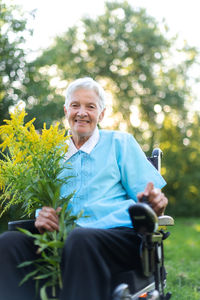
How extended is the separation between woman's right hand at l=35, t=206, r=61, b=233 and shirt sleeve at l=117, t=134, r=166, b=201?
0.58 meters

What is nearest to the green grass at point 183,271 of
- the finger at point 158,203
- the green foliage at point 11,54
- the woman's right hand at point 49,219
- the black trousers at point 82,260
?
the black trousers at point 82,260

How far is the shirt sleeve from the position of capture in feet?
8.68

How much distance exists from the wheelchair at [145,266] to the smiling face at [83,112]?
0.84 meters

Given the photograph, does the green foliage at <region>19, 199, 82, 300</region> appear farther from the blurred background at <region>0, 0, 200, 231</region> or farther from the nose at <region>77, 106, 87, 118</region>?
the blurred background at <region>0, 0, 200, 231</region>

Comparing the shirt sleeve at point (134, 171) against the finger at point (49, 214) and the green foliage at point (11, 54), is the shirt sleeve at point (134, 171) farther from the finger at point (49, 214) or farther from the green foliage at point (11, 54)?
the green foliage at point (11, 54)

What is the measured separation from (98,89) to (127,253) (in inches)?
47.6

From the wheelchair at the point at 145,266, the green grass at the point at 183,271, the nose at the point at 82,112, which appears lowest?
the green grass at the point at 183,271

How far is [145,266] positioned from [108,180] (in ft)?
2.16

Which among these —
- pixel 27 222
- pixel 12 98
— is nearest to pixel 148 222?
pixel 27 222

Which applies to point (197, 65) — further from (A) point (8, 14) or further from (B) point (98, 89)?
(B) point (98, 89)

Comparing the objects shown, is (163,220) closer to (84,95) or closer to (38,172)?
(38,172)

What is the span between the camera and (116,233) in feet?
7.48

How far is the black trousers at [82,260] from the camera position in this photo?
Answer: 194cm

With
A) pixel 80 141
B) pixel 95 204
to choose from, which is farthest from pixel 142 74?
pixel 95 204
